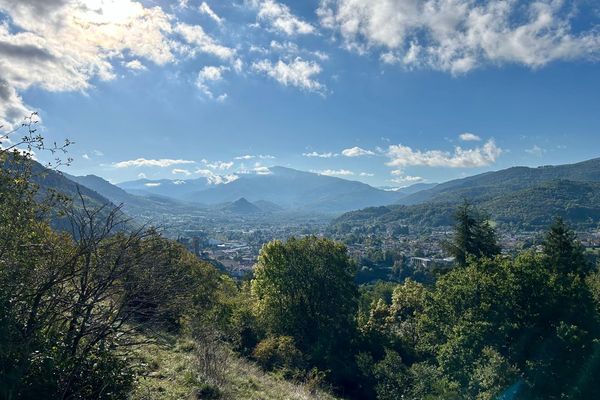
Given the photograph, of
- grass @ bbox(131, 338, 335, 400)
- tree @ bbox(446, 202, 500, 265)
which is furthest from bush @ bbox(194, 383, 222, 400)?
tree @ bbox(446, 202, 500, 265)

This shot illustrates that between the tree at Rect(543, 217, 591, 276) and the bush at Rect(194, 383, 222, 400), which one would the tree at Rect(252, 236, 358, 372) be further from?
the tree at Rect(543, 217, 591, 276)

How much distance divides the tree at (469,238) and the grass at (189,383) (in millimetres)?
18748

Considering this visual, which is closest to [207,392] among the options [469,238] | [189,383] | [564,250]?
[189,383]

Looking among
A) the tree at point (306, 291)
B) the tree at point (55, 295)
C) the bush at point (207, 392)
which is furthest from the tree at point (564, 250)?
the tree at point (55, 295)

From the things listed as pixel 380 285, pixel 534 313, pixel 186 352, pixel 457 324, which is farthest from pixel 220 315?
pixel 380 285

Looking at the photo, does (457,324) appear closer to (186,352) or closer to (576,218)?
(186,352)

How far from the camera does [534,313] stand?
16.5 meters

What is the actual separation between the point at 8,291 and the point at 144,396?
4341 millimetres

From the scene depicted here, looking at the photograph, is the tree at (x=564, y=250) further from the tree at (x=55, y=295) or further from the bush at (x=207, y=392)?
the tree at (x=55, y=295)

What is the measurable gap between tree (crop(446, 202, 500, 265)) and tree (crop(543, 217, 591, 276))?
3496mm

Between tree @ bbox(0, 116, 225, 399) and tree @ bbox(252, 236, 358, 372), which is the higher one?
tree @ bbox(0, 116, 225, 399)

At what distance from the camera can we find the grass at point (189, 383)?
30.1 ft

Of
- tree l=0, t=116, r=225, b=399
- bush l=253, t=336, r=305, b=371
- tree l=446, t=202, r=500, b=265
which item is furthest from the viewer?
tree l=446, t=202, r=500, b=265

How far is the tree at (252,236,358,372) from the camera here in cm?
2398
